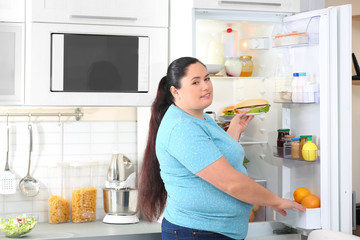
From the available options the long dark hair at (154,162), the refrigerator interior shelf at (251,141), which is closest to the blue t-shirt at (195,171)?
the long dark hair at (154,162)

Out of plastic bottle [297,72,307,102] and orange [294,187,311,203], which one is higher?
plastic bottle [297,72,307,102]

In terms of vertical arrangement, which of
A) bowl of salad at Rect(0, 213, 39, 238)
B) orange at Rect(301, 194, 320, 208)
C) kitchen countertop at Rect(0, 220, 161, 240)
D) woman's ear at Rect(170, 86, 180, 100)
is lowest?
kitchen countertop at Rect(0, 220, 161, 240)

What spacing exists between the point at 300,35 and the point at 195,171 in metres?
0.94

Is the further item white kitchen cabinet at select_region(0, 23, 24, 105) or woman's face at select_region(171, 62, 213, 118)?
white kitchen cabinet at select_region(0, 23, 24, 105)

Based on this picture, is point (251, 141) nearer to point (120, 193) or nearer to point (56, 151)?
point (120, 193)

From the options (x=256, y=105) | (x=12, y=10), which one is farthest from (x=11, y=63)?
(x=256, y=105)

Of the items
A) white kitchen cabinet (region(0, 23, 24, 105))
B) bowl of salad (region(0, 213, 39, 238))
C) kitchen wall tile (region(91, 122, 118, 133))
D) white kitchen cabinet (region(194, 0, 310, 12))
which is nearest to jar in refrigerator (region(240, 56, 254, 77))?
white kitchen cabinet (region(194, 0, 310, 12))

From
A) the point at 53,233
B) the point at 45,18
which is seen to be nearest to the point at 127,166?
the point at 53,233

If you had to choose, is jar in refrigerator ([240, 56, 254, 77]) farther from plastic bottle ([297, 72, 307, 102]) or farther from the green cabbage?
the green cabbage

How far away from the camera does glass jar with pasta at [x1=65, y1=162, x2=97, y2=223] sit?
2.78 m

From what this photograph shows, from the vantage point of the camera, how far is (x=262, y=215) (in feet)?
8.59

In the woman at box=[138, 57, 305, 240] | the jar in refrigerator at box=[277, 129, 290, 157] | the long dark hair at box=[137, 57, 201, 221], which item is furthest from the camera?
the jar in refrigerator at box=[277, 129, 290, 157]

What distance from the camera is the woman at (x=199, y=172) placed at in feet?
5.68

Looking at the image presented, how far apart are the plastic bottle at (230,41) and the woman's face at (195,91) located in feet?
2.36
